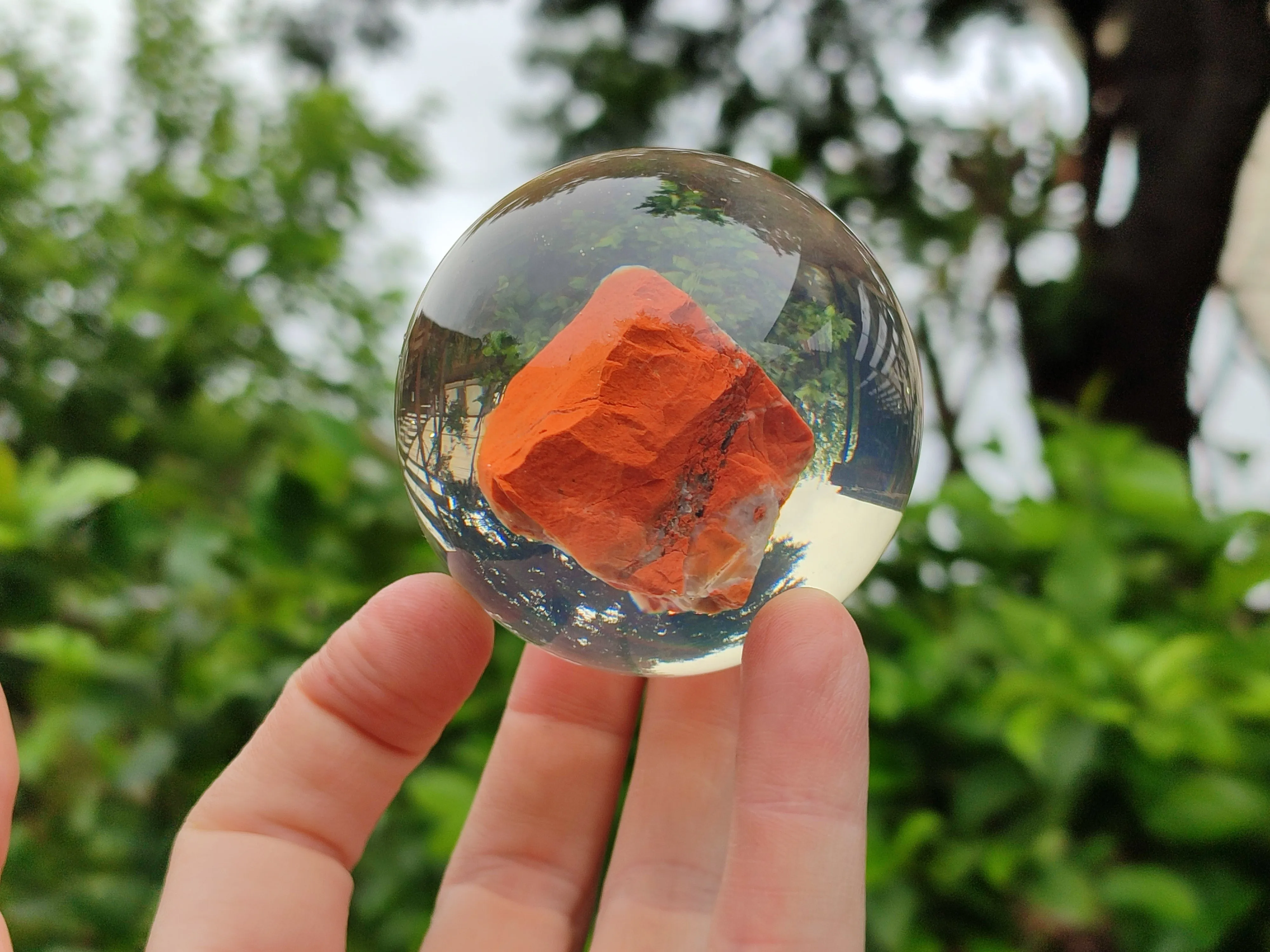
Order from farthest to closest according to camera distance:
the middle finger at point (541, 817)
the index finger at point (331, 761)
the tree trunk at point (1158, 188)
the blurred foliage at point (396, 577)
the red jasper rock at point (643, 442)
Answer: the tree trunk at point (1158, 188) < the blurred foliage at point (396, 577) < the middle finger at point (541, 817) < the index finger at point (331, 761) < the red jasper rock at point (643, 442)

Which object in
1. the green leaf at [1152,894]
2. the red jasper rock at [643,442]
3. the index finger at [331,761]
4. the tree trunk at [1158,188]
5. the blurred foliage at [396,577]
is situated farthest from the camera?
the tree trunk at [1158,188]

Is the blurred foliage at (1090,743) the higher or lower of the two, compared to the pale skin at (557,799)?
lower

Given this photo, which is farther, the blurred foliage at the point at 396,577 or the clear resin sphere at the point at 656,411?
the blurred foliage at the point at 396,577

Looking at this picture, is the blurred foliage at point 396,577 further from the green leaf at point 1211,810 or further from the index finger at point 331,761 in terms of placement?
the index finger at point 331,761

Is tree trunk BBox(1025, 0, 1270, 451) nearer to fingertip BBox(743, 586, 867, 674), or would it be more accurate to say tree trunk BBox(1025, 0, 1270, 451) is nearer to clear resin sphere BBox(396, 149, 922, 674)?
clear resin sphere BBox(396, 149, 922, 674)

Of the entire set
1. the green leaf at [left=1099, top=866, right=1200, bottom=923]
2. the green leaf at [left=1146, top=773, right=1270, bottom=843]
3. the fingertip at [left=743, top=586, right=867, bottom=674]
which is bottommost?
the green leaf at [left=1099, top=866, right=1200, bottom=923]

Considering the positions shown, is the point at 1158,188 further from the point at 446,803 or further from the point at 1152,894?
the point at 446,803

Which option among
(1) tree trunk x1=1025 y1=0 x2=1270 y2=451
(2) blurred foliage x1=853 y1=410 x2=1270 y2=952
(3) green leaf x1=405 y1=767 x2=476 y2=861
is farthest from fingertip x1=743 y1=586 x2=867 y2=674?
(1) tree trunk x1=1025 y1=0 x2=1270 y2=451

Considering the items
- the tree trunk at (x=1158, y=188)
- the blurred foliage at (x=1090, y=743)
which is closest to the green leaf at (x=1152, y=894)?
the blurred foliage at (x=1090, y=743)
